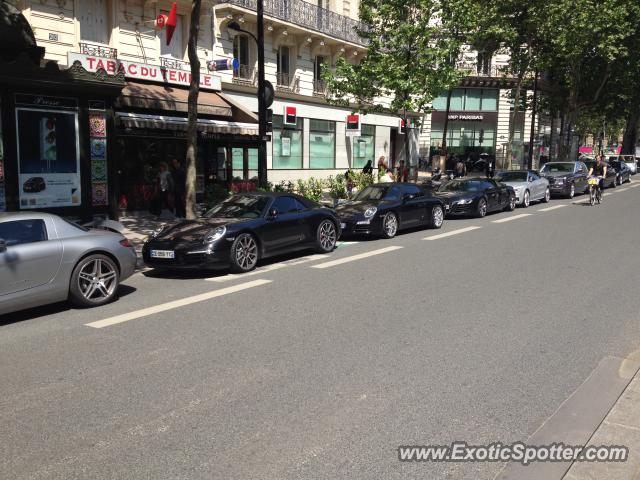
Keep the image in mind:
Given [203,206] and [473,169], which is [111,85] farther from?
[473,169]

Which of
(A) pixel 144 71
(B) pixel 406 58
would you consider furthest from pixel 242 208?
(B) pixel 406 58

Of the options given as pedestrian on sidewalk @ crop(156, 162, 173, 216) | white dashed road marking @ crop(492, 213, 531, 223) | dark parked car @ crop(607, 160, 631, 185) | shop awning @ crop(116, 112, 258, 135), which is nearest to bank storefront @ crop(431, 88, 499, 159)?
dark parked car @ crop(607, 160, 631, 185)

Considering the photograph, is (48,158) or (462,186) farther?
(462,186)

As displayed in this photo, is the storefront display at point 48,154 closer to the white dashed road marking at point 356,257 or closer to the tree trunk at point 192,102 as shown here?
the tree trunk at point 192,102

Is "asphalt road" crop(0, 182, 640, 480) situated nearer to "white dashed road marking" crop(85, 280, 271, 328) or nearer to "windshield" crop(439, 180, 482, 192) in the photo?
"white dashed road marking" crop(85, 280, 271, 328)

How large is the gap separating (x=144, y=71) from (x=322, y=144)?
1163 centimetres

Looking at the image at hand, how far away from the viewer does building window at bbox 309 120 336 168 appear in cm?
2909

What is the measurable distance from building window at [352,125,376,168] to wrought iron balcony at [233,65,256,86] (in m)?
8.82

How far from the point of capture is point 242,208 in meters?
10.9

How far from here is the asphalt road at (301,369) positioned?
12.7 feet

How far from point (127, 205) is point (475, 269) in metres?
12.3

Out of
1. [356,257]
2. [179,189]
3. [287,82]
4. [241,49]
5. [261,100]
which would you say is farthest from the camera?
[287,82]

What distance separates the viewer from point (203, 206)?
19328 mm

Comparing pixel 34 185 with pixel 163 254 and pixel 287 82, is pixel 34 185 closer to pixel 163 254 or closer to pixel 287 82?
pixel 163 254
